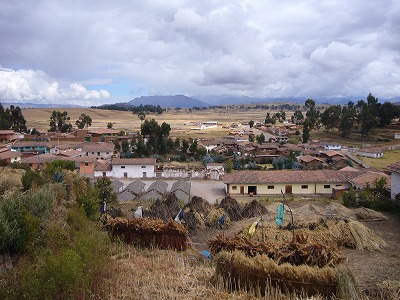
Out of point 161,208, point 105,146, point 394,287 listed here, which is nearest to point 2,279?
point 394,287

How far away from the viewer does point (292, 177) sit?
32562mm

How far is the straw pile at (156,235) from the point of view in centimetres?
1016

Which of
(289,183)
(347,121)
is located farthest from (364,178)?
(347,121)

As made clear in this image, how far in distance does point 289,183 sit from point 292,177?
2.88 feet

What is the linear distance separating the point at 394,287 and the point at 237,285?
291 cm

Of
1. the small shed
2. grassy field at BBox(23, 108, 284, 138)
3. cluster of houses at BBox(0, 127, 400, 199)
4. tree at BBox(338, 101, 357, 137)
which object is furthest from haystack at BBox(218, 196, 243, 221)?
grassy field at BBox(23, 108, 284, 138)

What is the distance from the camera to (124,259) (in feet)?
28.1

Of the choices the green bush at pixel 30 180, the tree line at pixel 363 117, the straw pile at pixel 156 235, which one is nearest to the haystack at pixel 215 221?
the straw pile at pixel 156 235

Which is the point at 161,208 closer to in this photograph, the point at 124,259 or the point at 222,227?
the point at 222,227

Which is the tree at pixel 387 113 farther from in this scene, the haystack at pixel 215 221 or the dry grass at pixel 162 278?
the dry grass at pixel 162 278

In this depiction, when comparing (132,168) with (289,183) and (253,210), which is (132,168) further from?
(253,210)

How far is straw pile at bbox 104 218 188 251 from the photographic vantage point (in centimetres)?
1016

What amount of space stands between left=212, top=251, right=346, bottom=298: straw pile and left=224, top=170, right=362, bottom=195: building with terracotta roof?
25.0 metres

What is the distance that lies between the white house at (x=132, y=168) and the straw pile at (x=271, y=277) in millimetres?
34942
